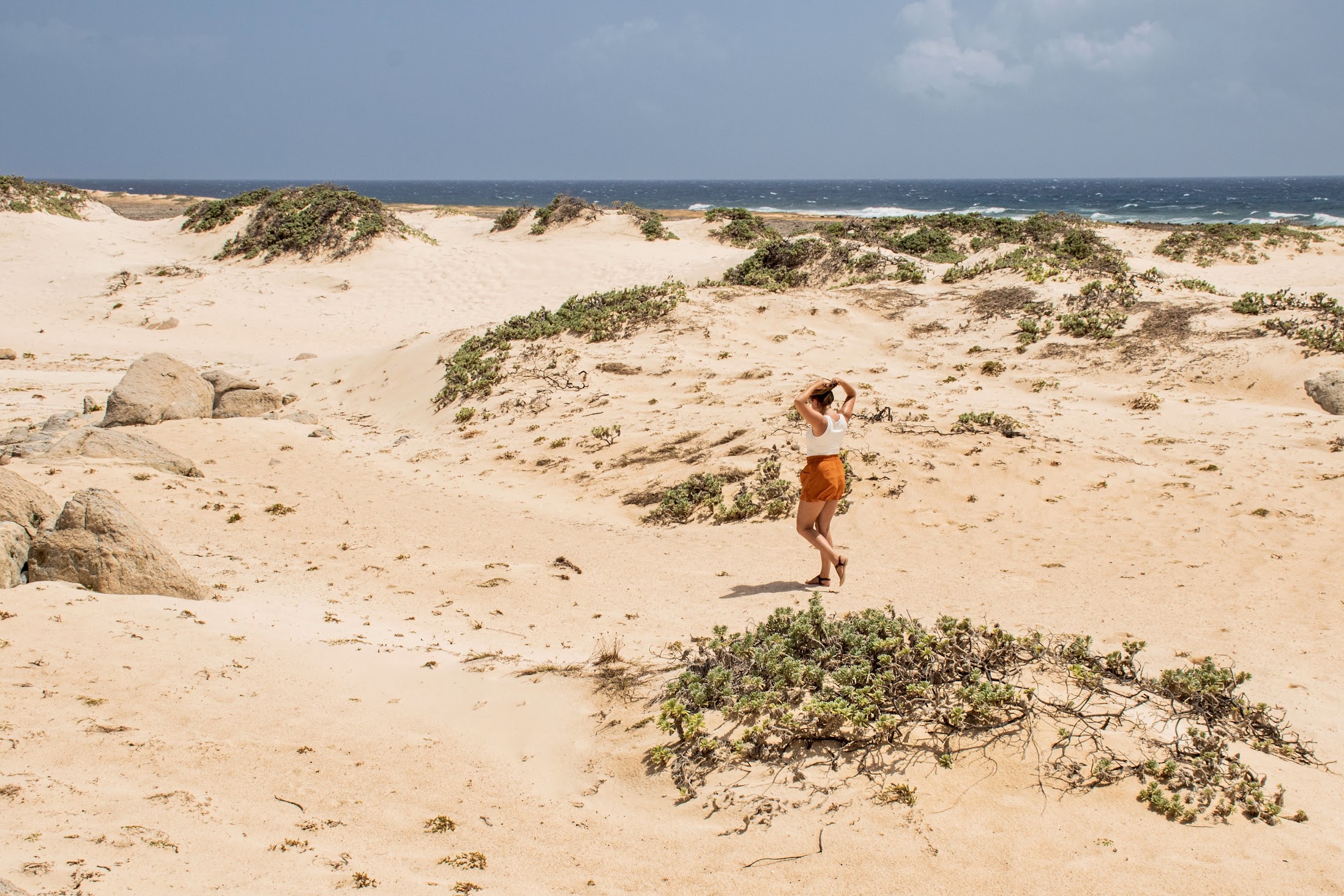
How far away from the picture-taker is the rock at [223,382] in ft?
40.0

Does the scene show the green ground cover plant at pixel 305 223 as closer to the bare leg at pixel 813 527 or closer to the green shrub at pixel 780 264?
the green shrub at pixel 780 264

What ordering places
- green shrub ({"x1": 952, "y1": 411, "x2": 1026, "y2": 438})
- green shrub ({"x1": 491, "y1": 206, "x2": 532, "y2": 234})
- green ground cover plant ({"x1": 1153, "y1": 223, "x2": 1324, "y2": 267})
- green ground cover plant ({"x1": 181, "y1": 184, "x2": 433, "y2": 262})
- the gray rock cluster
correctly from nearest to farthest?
1. the gray rock cluster
2. green shrub ({"x1": 952, "y1": 411, "x2": 1026, "y2": 438})
3. green ground cover plant ({"x1": 1153, "y1": 223, "x2": 1324, "y2": 267})
4. green ground cover plant ({"x1": 181, "y1": 184, "x2": 433, "y2": 262})
5. green shrub ({"x1": 491, "y1": 206, "x2": 532, "y2": 234})

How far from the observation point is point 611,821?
11.6 feet

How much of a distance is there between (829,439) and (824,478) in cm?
28

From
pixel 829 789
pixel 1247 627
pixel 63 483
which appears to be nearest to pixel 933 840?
pixel 829 789

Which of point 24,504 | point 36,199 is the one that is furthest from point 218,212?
point 24,504

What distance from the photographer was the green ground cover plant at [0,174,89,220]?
84.5ft

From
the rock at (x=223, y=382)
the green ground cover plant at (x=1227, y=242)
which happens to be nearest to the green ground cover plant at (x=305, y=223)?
the rock at (x=223, y=382)

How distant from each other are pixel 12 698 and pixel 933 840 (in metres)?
4.29

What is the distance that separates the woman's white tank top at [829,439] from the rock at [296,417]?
8.27 m

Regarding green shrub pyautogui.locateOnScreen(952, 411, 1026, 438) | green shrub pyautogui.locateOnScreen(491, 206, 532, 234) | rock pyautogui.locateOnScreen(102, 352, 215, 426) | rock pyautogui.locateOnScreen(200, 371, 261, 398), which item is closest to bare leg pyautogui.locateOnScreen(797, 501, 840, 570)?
green shrub pyautogui.locateOnScreen(952, 411, 1026, 438)

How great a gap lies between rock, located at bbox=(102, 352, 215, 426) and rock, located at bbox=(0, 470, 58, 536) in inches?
186

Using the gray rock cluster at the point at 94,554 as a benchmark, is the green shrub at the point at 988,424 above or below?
above

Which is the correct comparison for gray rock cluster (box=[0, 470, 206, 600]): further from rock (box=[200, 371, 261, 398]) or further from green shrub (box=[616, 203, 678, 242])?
green shrub (box=[616, 203, 678, 242])
